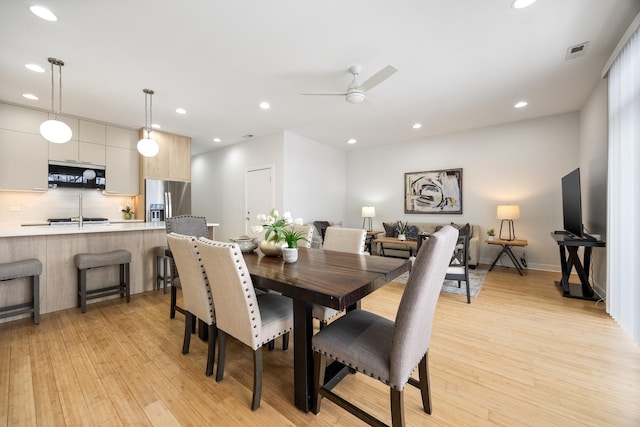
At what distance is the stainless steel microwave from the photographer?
13.6ft

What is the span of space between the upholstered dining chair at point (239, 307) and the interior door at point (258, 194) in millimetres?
3897

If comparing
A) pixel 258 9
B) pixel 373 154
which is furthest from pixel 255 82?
pixel 373 154

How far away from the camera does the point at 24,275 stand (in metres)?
2.47

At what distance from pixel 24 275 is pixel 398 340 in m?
3.46

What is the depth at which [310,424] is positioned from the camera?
1375 millimetres

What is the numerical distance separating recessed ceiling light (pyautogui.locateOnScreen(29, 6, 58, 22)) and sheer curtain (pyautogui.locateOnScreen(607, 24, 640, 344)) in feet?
15.4

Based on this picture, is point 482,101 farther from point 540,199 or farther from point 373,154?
point 373,154

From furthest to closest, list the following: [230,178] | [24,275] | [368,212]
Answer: [230,178]
[368,212]
[24,275]

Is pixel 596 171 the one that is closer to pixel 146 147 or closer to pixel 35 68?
pixel 146 147

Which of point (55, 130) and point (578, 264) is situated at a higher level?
point (55, 130)

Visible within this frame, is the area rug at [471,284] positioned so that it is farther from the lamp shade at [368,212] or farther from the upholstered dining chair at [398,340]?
the lamp shade at [368,212]

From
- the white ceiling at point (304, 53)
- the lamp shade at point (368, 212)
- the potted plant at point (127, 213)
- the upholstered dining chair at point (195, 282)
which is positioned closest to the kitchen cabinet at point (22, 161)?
the white ceiling at point (304, 53)

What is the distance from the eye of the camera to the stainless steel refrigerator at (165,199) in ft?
16.1

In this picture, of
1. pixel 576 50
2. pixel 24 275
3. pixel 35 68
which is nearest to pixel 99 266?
pixel 24 275
